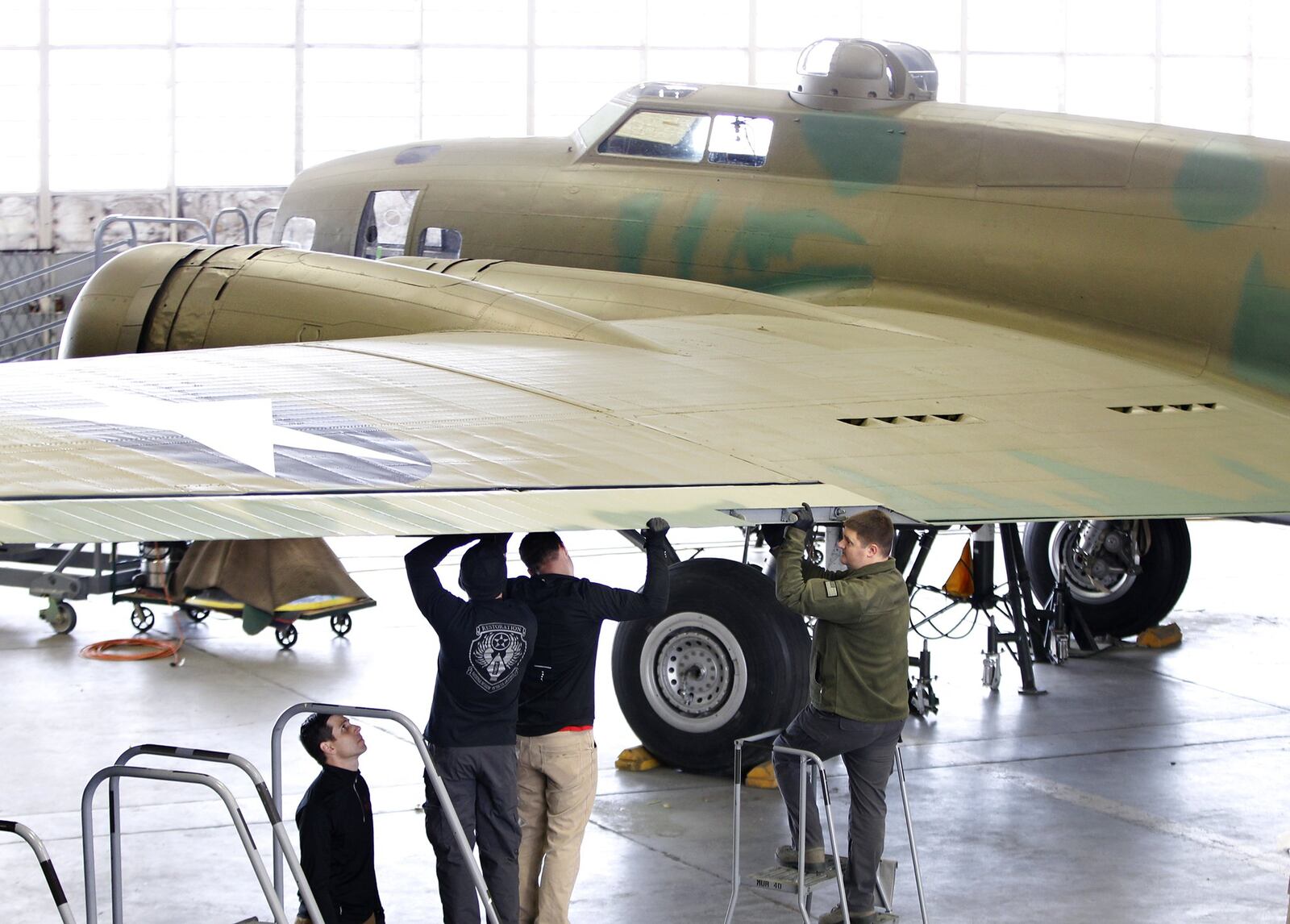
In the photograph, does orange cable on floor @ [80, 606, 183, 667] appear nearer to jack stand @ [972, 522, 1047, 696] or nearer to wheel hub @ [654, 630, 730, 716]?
wheel hub @ [654, 630, 730, 716]

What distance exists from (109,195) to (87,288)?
57.2 ft

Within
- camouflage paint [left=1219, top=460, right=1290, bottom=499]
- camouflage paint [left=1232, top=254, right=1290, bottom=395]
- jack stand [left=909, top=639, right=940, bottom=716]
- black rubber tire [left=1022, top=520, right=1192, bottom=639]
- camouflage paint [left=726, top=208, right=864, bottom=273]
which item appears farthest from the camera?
black rubber tire [left=1022, top=520, right=1192, bottom=639]

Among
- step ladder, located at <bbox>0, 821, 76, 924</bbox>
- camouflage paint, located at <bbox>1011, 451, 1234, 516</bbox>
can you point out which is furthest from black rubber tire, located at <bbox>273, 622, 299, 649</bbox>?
step ladder, located at <bbox>0, 821, 76, 924</bbox>

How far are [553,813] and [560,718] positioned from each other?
41 centimetres

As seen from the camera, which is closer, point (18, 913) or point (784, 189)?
point (18, 913)

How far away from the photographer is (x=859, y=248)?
10711mm

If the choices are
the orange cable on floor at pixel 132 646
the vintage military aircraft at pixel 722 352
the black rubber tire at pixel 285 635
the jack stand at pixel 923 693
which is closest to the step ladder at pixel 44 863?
the vintage military aircraft at pixel 722 352

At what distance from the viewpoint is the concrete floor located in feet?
23.1

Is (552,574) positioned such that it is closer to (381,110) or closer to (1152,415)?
(1152,415)

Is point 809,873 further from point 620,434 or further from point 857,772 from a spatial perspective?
point 620,434

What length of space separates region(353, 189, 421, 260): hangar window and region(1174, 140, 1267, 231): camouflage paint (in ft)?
20.6

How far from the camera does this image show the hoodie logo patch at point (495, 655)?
5.88 m

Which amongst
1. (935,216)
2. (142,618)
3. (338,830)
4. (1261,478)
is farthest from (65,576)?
(1261,478)

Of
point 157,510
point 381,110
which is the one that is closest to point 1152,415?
point 157,510
